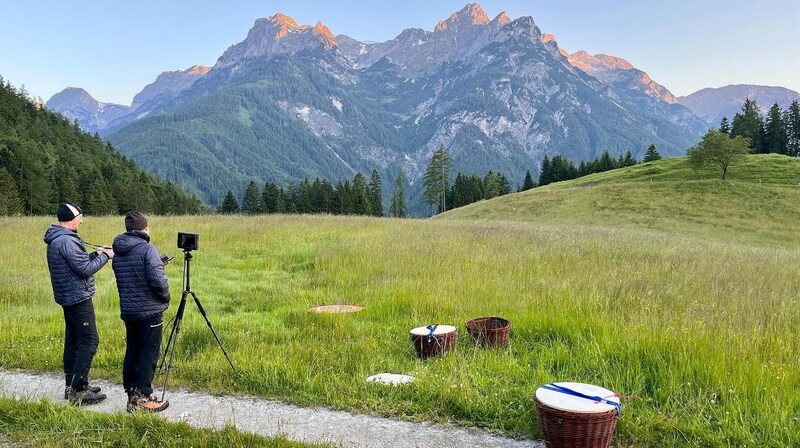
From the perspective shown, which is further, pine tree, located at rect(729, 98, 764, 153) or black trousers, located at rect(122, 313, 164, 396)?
pine tree, located at rect(729, 98, 764, 153)

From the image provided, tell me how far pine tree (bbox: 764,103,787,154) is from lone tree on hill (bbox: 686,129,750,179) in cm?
3040

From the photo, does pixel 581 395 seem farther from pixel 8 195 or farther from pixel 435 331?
pixel 8 195

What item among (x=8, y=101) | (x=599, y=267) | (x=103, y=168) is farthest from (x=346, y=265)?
(x=8, y=101)

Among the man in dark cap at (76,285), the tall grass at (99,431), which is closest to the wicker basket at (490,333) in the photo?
the tall grass at (99,431)

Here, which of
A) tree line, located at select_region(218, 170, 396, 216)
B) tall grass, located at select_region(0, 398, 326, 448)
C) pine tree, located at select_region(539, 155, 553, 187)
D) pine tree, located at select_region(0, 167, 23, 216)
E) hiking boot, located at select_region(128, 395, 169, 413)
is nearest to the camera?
tall grass, located at select_region(0, 398, 326, 448)

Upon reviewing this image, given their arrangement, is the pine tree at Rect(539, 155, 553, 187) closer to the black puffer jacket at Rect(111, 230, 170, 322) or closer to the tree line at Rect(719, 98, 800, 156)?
the tree line at Rect(719, 98, 800, 156)

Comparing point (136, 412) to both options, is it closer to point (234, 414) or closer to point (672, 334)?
point (234, 414)

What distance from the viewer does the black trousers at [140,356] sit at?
5.37 meters

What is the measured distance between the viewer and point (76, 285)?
570 cm

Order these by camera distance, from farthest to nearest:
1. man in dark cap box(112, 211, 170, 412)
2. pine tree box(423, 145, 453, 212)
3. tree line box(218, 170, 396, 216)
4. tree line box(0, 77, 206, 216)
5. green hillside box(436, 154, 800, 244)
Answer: pine tree box(423, 145, 453, 212)
tree line box(218, 170, 396, 216)
tree line box(0, 77, 206, 216)
green hillside box(436, 154, 800, 244)
man in dark cap box(112, 211, 170, 412)

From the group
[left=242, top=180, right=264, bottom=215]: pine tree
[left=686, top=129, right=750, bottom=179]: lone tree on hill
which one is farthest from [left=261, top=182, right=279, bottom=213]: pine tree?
[left=686, top=129, right=750, bottom=179]: lone tree on hill

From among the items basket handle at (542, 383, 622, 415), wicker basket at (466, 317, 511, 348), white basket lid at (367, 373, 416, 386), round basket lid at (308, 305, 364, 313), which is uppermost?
basket handle at (542, 383, 622, 415)

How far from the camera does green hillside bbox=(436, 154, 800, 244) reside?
3422 cm

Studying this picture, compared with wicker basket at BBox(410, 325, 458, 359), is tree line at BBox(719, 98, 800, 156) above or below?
above
